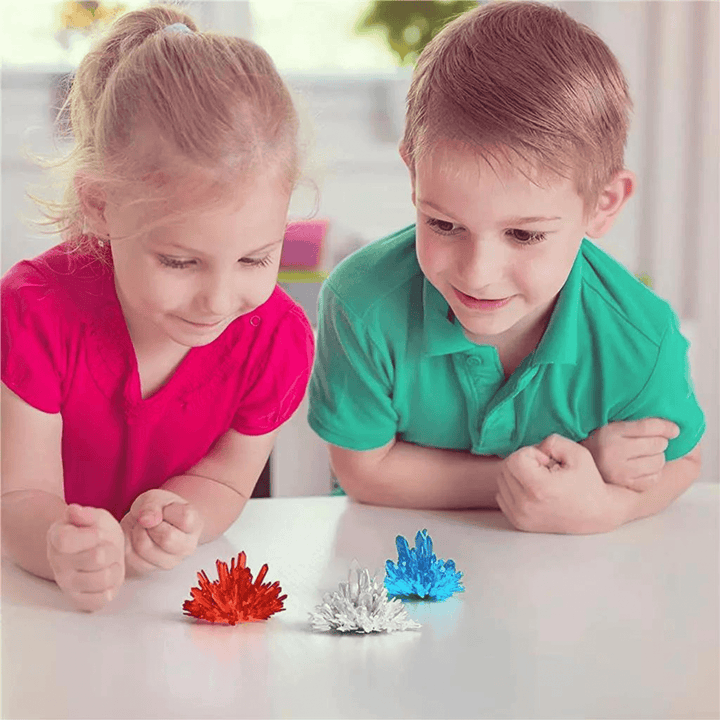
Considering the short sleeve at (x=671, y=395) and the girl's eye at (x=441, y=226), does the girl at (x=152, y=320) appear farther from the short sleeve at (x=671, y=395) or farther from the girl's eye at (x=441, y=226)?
the short sleeve at (x=671, y=395)

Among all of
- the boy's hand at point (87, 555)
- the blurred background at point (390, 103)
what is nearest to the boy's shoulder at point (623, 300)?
the boy's hand at point (87, 555)

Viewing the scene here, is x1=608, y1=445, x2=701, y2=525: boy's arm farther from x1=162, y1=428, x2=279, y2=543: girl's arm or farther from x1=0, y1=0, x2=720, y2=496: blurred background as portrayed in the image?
x1=0, y1=0, x2=720, y2=496: blurred background

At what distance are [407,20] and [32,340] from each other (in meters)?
1.30

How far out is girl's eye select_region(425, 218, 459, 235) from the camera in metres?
0.71

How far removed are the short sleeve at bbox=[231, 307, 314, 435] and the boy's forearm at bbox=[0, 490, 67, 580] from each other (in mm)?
159

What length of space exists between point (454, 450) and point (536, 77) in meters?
0.35

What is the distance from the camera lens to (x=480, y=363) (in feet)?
2.75

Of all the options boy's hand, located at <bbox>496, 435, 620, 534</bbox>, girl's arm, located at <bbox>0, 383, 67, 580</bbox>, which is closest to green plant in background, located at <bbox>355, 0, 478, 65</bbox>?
boy's hand, located at <bbox>496, 435, 620, 534</bbox>

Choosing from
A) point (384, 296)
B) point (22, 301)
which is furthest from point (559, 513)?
point (22, 301)

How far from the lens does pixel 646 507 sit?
2.80 feet

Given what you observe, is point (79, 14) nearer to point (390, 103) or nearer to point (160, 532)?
point (390, 103)

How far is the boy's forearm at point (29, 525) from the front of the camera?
2.27ft

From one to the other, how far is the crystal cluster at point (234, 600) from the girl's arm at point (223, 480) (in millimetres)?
116

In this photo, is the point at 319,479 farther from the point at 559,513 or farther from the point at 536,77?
the point at 536,77
